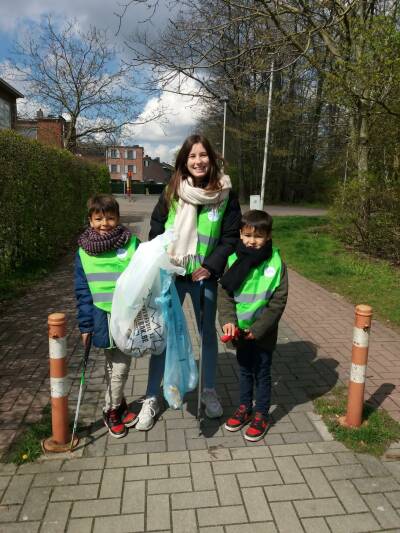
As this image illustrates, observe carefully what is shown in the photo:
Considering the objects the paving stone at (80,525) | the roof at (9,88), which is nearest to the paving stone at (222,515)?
the paving stone at (80,525)

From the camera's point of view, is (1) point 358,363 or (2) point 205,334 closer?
(1) point 358,363

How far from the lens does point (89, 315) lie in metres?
3.00

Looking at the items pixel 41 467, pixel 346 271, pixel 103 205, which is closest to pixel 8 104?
pixel 346 271

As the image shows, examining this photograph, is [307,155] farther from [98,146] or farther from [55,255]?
[55,255]

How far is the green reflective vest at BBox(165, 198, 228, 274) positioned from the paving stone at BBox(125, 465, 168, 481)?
1241mm

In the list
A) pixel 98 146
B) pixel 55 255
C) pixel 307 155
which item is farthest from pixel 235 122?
pixel 55 255

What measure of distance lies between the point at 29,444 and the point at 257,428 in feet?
4.93

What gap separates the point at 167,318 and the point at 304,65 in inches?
351

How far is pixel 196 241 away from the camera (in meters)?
3.05

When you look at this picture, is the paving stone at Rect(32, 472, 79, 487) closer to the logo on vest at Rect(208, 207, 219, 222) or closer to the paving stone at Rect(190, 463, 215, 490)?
the paving stone at Rect(190, 463, 215, 490)

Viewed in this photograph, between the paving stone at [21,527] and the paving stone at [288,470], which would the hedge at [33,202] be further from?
the paving stone at [288,470]

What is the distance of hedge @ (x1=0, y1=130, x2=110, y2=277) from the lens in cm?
698

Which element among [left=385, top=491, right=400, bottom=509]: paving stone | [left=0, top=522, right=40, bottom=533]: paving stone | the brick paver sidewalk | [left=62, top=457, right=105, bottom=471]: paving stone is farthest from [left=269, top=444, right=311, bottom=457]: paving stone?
[left=0, top=522, right=40, bottom=533]: paving stone

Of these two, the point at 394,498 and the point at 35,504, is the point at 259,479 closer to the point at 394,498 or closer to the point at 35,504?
the point at 394,498
